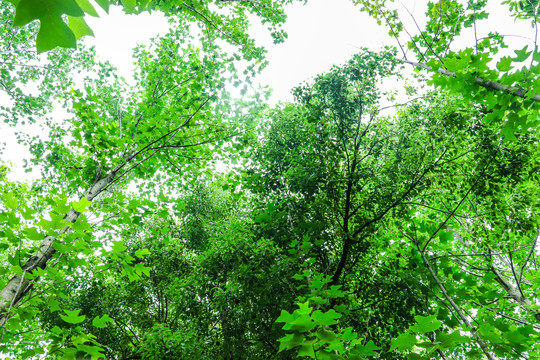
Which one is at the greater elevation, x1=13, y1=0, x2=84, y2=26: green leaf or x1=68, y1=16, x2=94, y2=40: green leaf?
x1=68, y1=16, x2=94, y2=40: green leaf

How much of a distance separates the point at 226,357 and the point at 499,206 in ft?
19.5

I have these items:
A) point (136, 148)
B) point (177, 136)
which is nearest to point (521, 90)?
point (177, 136)

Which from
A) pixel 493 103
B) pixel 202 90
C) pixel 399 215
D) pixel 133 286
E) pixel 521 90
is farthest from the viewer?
pixel 133 286

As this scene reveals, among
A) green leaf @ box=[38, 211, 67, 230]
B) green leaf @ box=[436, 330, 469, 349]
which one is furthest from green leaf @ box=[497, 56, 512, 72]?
green leaf @ box=[38, 211, 67, 230]

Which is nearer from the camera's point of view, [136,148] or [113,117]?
[136,148]

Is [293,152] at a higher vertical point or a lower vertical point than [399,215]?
higher

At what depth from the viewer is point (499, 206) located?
169 inches

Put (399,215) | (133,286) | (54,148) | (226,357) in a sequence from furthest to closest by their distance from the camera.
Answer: (133,286) → (226,357) → (54,148) → (399,215)

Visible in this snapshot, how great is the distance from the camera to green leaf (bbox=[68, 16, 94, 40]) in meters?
0.71

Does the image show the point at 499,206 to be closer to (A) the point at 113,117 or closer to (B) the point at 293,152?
(B) the point at 293,152

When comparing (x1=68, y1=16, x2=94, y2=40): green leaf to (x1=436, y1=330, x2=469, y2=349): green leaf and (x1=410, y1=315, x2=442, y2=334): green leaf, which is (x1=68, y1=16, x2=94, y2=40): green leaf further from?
(x1=436, y1=330, x2=469, y2=349): green leaf

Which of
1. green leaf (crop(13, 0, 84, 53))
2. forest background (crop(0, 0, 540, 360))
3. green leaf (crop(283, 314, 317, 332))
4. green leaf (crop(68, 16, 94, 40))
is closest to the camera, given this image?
green leaf (crop(13, 0, 84, 53))

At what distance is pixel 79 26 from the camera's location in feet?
2.34

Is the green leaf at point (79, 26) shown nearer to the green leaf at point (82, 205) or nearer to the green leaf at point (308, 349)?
the green leaf at point (82, 205)
